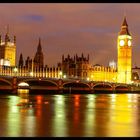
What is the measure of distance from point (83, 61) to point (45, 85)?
901 inches

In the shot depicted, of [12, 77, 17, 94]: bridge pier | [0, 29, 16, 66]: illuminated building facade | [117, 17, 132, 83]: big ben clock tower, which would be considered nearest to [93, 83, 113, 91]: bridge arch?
[117, 17, 132, 83]: big ben clock tower

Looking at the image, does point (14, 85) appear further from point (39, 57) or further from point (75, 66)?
point (39, 57)

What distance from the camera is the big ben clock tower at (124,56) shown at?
113 m

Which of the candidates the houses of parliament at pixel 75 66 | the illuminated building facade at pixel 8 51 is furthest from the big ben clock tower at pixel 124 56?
the illuminated building facade at pixel 8 51

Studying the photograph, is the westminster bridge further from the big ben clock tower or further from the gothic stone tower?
the gothic stone tower

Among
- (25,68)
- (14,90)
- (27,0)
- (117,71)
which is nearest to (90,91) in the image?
(14,90)

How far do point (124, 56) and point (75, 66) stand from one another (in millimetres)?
22612

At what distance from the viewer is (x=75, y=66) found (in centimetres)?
9956

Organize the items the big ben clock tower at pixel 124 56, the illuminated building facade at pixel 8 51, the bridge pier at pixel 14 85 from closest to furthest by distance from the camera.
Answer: the bridge pier at pixel 14 85 < the illuminated building facade at pixel 8 51 < the big ben clock tower at pixel 124 56

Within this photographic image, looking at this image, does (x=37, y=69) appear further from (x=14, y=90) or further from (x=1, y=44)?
(x=14, y=90)

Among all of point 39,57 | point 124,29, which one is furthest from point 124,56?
point 39,57

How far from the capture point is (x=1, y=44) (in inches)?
4491

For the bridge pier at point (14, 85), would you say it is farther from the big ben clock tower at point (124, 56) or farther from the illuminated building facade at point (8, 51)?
the big ben clock tower at point (124, 56)

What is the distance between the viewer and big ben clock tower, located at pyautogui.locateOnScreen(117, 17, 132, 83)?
113 m
